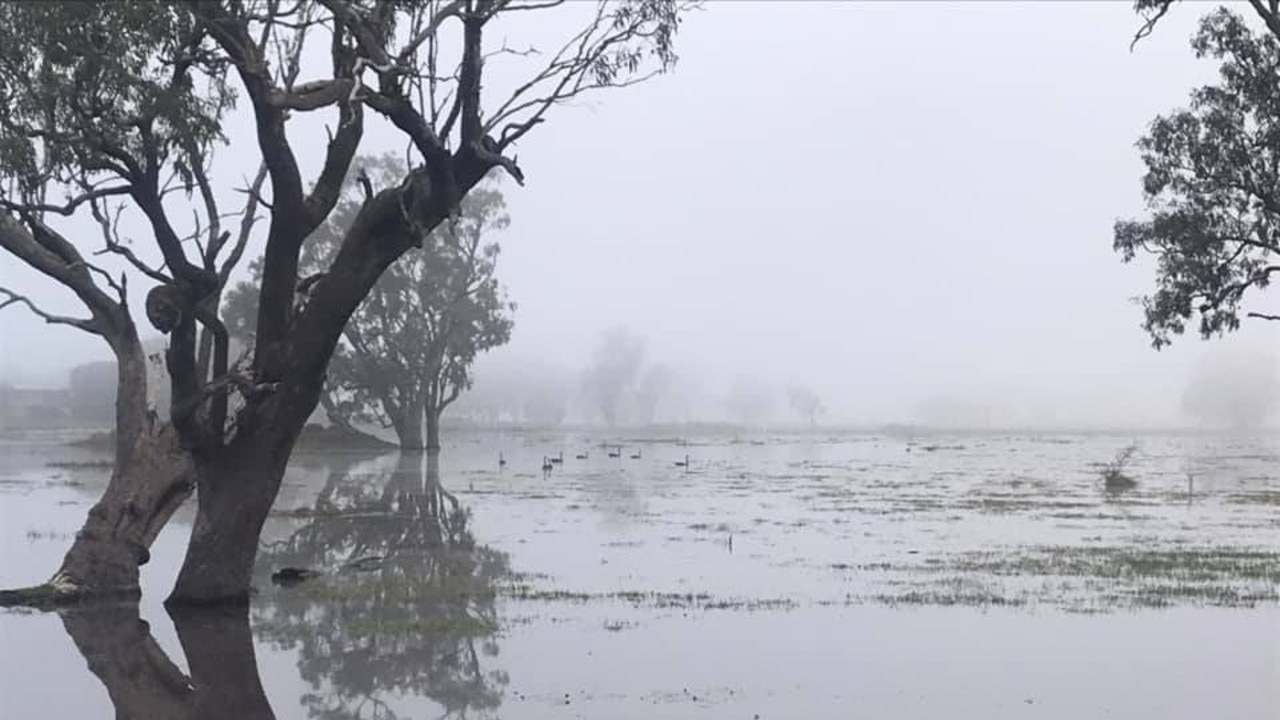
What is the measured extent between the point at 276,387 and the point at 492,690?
562 centimetres

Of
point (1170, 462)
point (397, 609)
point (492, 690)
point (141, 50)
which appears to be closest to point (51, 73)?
point (141, 50)

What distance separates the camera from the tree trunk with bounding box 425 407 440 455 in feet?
249

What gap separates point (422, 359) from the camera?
7412 cm

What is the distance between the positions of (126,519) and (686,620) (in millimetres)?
7200

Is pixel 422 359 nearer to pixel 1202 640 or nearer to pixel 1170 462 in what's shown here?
pixel 1170 462

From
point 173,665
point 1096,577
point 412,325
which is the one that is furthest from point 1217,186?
point 412,325

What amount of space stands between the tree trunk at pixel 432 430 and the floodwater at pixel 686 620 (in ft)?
140

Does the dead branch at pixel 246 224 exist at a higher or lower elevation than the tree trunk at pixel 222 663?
higher

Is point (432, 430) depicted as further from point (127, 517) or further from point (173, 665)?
point (173, 665)

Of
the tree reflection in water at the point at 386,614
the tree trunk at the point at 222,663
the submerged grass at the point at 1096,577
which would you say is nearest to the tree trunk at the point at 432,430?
the tree reflection in water at the point at 386,614

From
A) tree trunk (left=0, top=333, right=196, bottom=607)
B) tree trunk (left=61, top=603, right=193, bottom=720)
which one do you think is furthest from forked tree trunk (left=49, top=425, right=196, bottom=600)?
tree trunk (left=61, top=603, right=193, bottom=720)

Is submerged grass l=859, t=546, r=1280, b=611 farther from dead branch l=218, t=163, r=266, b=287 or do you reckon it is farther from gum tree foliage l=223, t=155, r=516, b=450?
gum tree foliage l=223, t=155, r=516, b=450

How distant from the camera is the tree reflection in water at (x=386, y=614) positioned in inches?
454

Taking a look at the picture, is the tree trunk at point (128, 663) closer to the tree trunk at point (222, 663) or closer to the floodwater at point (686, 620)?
the floodwater at point (686, 620)
